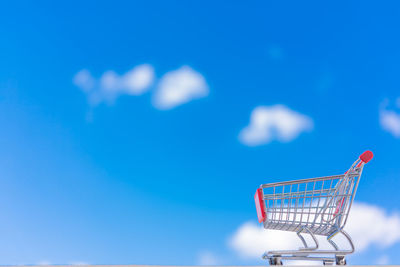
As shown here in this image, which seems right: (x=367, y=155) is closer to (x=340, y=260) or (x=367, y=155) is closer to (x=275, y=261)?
(x=340, y=260)

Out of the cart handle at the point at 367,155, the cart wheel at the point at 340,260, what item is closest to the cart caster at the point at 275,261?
the cart wheel at the point at 340,260

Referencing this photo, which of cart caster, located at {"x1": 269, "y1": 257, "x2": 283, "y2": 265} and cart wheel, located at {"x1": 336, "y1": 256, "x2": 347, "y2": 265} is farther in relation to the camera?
cart caster, located at {"x1": 269, "y1": 257, "x2": 283, "y2": 265}

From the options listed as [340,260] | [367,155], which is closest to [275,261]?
[340,260]

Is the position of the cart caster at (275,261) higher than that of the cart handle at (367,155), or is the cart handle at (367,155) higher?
the cart handle at (367,155)

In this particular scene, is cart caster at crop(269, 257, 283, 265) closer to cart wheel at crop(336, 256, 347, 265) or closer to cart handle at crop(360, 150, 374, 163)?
cart wheel at crop(336, 256, 347, 265)

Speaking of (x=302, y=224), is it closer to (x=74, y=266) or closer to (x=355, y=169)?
(x=355, y=169)

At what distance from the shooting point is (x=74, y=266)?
147 inches

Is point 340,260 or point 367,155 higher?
point 367,155

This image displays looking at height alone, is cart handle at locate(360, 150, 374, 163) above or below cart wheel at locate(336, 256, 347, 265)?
above

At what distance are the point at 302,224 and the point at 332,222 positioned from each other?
0.40m

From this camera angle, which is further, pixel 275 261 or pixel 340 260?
pixel 275 261

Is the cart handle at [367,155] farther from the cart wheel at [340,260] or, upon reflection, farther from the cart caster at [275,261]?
the cart caster at [275,261]

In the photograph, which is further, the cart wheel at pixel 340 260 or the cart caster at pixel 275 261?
the cart caster at pixel 275 261

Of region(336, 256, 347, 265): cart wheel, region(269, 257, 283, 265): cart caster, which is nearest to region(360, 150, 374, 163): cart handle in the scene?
region(336, 256, 347, 265): cart wheel
